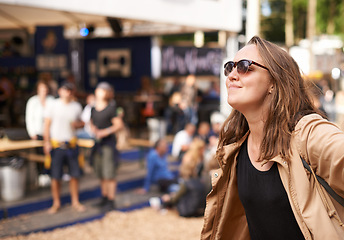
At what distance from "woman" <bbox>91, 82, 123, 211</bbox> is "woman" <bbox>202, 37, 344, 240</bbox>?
14.9 feet

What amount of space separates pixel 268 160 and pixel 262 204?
0.65 feet

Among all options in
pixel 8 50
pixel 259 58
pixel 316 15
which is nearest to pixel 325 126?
pixel 259 58

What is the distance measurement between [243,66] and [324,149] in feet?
1.86

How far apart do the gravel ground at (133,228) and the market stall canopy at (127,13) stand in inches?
134

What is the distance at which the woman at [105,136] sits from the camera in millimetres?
6680

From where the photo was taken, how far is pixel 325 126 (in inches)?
66.0

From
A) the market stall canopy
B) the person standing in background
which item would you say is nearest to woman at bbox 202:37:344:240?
the person standing in background

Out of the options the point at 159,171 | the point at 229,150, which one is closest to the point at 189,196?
the point at 159,171

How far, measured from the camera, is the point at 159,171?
27.0ft

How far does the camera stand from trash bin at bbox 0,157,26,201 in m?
7.02

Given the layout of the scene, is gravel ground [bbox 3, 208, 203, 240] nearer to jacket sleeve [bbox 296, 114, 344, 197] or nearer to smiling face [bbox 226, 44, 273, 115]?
smiling face [bbox 226, 44, 273, 115]

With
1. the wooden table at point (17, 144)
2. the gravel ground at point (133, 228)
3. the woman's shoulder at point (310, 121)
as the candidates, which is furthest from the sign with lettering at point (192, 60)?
the woman's shoulder at point (310, 121)

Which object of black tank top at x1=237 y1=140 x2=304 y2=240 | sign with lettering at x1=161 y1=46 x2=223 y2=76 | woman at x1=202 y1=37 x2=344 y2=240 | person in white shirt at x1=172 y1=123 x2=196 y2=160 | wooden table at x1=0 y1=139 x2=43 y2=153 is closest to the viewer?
woman at x1=202 y1=37 x2=344 y2=240

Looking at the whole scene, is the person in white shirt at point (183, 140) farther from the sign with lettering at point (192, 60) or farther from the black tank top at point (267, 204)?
the black tank top at point (267, 204)
